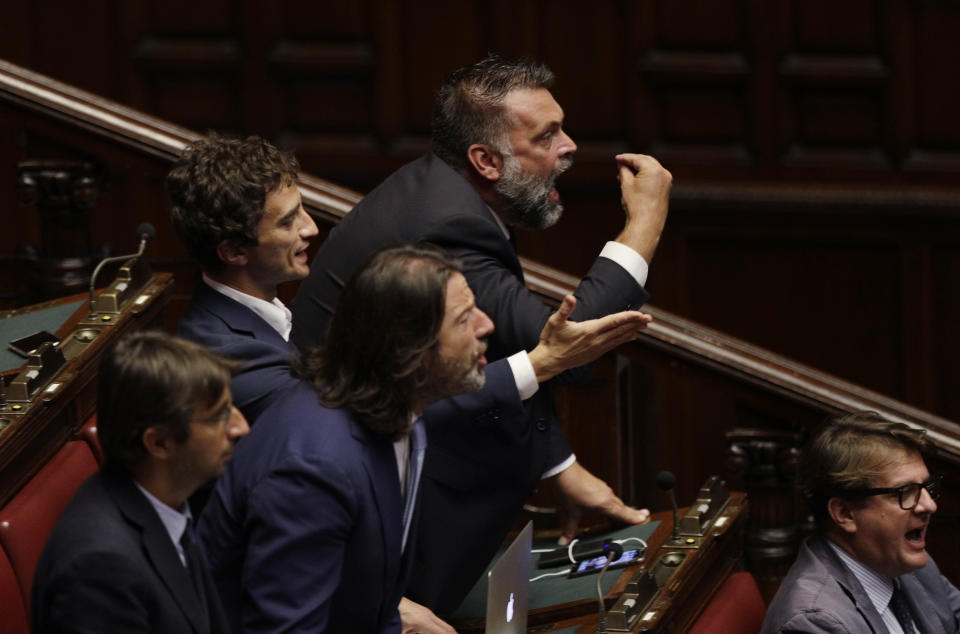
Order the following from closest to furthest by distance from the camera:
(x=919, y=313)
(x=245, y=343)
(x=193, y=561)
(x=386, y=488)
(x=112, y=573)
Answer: (x=112, y=573) → (x=193, y=561) → (x=386, y=488) → (x=245, y=343) → (x=919, y=313)

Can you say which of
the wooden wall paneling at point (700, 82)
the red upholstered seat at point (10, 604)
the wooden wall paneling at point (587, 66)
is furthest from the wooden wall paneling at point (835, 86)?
the red upholstered seat at point (10, 604)

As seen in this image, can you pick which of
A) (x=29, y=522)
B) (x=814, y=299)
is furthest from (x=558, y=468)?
(x=814, y=299)

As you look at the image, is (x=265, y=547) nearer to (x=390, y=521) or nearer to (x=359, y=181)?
(x=390, y=521)

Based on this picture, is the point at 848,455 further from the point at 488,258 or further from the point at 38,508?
the point at 38,508

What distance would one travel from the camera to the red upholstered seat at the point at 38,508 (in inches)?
57.1

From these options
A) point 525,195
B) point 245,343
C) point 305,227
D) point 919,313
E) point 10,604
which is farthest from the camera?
point 919,313

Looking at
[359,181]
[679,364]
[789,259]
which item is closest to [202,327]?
[679,364]

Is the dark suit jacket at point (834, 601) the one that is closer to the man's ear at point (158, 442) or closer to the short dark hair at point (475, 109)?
the short dark hair at point (475, 109)

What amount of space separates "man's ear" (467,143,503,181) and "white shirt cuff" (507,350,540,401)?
0.27 m

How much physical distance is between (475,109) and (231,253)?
37cm

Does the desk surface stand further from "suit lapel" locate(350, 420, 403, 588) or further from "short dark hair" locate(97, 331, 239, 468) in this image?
"short dark hair" locate(97, 331, 239, 468)

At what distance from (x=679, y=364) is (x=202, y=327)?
2.33ft

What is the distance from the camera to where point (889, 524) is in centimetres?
165

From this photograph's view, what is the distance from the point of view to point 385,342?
1.32 m
